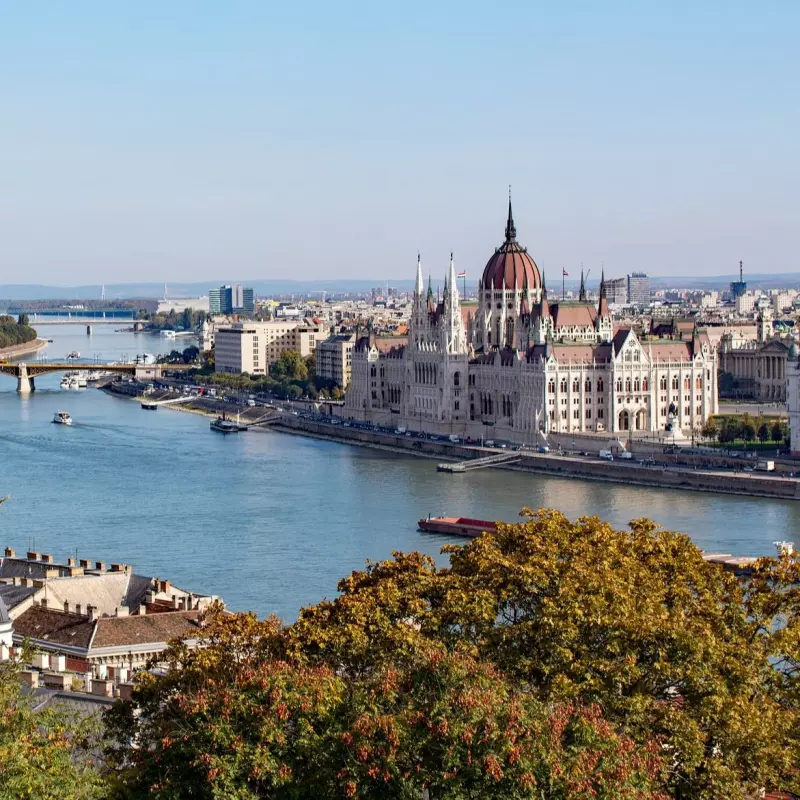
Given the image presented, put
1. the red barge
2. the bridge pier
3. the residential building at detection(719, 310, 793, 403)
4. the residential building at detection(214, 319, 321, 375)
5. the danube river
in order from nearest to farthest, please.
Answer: the danube river, the red barge, the residential building at detection(719, 310, 793, 403), the bridge pier, the residential building at detection(214, 319, 321, 375)

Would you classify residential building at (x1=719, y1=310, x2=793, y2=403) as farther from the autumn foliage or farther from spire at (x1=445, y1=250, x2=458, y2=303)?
the autumn foliage

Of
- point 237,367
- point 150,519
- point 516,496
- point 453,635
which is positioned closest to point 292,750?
point 453,635

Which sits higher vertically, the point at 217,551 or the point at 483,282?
the point at 483,282

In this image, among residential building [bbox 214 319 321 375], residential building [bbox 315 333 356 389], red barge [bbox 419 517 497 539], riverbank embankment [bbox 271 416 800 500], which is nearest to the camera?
red barge [bbox 419 517 497 539]

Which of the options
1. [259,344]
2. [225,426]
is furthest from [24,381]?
[225,426]

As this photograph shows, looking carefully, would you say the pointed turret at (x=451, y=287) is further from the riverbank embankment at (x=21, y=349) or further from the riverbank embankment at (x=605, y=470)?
the riverbank embankment at (x=21, y=349)

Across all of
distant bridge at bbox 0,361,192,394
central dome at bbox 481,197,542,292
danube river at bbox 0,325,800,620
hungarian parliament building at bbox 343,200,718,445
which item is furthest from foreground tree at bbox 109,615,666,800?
distant bridge at bbox 0,361,192,394

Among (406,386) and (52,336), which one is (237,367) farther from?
(52,336)
